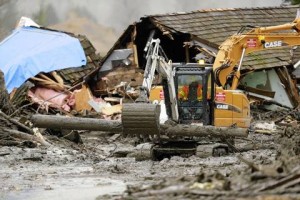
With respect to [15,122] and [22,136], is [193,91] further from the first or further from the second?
[15,122]

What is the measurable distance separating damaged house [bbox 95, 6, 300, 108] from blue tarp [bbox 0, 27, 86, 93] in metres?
1.61

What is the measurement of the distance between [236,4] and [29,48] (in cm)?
1730

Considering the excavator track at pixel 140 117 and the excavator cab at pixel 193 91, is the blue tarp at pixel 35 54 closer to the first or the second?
the excavator cab at pixel 193 91

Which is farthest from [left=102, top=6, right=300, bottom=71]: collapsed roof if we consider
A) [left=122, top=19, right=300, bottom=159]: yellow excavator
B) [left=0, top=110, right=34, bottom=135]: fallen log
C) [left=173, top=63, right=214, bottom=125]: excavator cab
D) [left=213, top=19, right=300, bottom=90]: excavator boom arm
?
[left=173, top=63, right=214, bottom=125]: excavator cab

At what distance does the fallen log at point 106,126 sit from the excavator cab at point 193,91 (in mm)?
1138

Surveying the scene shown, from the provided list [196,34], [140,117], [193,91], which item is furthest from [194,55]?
[140,117]

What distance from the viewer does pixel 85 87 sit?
88.8 feet

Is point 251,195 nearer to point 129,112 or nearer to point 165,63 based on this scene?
point 129,112

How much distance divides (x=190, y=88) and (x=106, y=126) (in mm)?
2808

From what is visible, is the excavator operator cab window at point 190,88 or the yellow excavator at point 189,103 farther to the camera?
the excavator operator cab window at point 190,88

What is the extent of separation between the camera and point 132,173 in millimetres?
13828

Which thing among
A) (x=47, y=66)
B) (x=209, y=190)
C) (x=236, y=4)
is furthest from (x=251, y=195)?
(x=236, y=4)

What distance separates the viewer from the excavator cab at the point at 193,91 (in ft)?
56.7

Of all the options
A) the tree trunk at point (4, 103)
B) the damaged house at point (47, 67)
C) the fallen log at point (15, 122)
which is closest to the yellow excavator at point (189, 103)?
the fallen log at point (15, 122)
